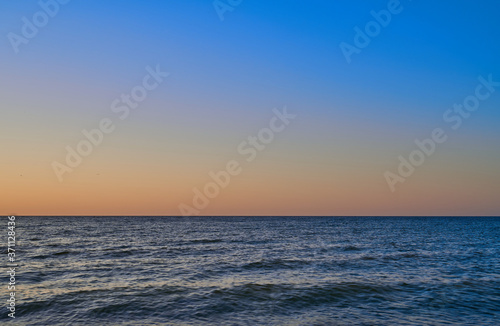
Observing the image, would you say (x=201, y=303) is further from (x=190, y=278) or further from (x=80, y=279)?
(x=80, y=279)

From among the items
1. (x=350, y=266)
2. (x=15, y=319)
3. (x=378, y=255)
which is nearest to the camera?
(x=15, y=319)

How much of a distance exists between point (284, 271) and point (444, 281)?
11528mm

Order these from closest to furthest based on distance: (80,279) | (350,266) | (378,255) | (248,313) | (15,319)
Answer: (15,319) → (248,313) → (80,279) → (350,266) → (378,255)

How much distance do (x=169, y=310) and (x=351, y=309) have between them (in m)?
9.33

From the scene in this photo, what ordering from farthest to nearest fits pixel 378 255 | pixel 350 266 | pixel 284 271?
pixel 378 255, pixel 350 266, pixel 284 271

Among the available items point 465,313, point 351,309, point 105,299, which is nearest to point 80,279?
point 105,299

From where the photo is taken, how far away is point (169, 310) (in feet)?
56.7

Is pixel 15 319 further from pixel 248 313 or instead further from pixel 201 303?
pixel 248 313

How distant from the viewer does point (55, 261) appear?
1271 inches

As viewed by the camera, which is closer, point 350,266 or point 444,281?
point 444,281

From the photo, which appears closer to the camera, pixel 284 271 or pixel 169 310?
pixel 169 310

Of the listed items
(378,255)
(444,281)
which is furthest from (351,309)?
(378,255)

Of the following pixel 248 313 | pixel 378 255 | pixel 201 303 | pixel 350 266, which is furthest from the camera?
pixel 378 255

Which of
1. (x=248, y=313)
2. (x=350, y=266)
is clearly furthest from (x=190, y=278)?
(x=350, y=266)
